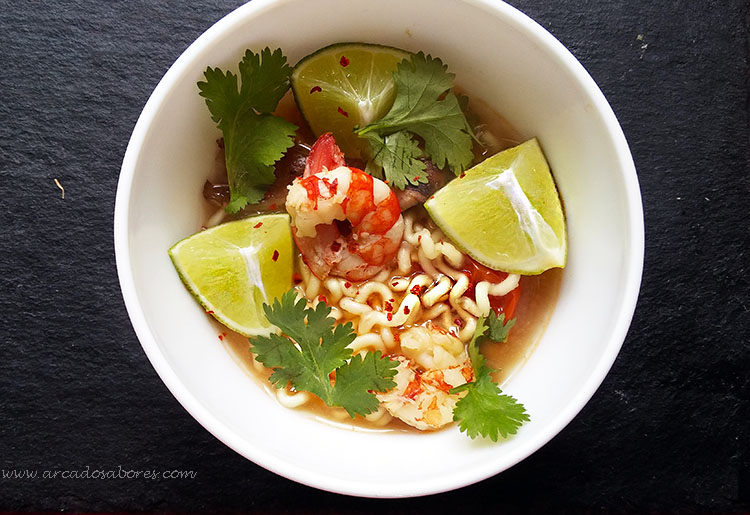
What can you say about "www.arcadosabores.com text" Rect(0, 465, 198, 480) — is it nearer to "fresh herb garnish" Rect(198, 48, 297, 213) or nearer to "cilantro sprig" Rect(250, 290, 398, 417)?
"cilantro sprig" Rect(250, 290, 398, 417)

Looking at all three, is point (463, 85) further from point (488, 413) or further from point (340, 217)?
point (488, 413)

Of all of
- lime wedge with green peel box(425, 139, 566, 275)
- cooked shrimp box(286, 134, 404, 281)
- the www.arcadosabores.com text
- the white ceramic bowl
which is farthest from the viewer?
the www.arcadosabores.com text

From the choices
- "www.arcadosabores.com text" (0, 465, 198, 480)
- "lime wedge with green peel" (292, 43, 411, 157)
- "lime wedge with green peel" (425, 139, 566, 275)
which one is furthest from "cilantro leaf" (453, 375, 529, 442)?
"www.arcadosabores.com text" (0, 465, 198, 480)

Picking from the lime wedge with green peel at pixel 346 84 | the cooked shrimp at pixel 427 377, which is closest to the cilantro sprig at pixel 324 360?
the cooked shrimp at pixel 427 377

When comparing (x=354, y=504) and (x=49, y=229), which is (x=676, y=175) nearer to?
(x=354, y=504)

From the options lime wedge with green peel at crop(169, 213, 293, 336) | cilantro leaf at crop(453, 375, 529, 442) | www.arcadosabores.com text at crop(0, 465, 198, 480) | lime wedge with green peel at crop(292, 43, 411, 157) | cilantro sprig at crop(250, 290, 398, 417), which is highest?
lime wedge with green peel at crop(292, 43, 411, 157)
